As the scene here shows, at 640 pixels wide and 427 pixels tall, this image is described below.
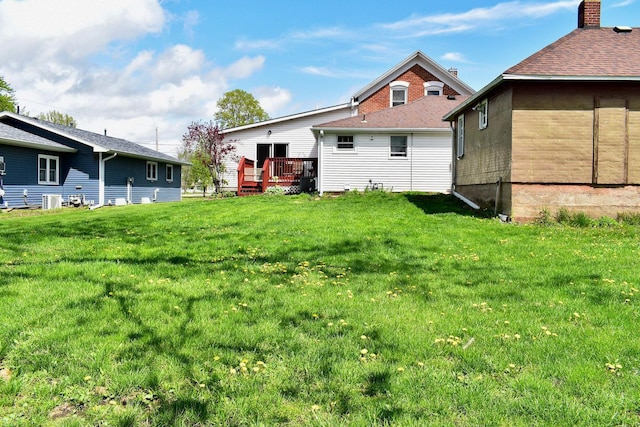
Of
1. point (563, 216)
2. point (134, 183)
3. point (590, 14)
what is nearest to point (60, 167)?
point (134, 183)

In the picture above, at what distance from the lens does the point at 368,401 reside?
2609mm

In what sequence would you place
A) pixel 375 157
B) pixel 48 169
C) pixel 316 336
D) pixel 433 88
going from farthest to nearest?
pixel 433 88, pixel 48 169, pixel 375 157, pixel 316 336

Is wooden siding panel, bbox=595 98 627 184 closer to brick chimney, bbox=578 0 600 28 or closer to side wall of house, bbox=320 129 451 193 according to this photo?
brick chimney, bbox=578 0 600 28

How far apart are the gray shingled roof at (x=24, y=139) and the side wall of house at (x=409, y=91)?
1553cm

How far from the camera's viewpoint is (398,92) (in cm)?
2497

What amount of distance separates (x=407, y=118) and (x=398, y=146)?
5.01 feet

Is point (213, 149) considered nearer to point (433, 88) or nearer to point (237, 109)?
point (433, 88)

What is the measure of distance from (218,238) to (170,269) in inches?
106

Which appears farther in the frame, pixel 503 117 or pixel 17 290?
pixel 503 117

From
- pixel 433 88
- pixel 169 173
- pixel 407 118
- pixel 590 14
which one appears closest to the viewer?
pixel 590 14

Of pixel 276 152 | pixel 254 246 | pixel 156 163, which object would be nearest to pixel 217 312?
pixel 254 246

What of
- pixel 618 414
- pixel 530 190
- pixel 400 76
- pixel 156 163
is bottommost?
pixel 618 414

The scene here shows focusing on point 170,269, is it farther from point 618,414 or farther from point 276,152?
point 276,152

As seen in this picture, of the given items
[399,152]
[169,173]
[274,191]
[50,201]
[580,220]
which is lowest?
[580,220]
